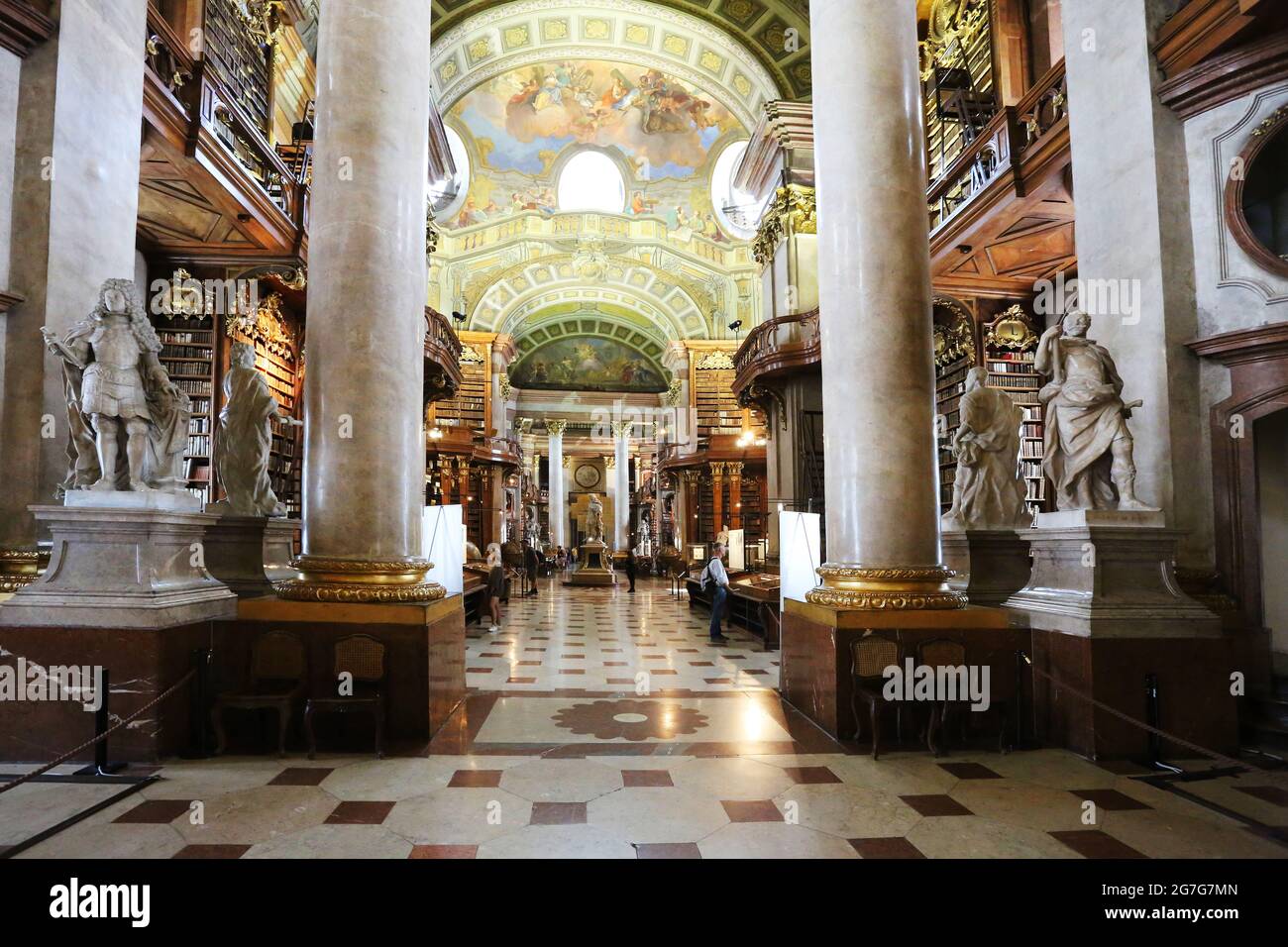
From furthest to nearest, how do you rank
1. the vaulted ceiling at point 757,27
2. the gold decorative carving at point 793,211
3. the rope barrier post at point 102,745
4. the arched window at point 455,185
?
the arched window at point 455,185
the vaulted ceiling at point 757,27
the gold decorative carving at point 793,211
the rope barrier post at point 102,745

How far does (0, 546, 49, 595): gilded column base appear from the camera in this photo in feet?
15.0

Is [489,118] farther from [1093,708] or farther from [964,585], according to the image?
[1093,708]

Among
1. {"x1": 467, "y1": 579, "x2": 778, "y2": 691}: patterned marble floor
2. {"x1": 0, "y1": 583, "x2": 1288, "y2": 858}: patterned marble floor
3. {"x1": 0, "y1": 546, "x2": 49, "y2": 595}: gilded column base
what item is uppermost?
{"x1": 0, "y1": 546, "x2": 49, "y2": 595}: gilded column base

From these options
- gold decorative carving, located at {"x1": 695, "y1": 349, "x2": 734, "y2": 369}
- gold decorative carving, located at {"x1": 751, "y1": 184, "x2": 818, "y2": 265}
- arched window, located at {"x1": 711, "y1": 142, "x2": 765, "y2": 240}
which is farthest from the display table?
arched window, located at {"x1": 711, "y1": 142, "x2": 765, "y2": 240}

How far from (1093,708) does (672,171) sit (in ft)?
73.0

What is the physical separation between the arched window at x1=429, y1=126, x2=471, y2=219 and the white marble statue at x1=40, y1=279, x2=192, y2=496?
1898 cm

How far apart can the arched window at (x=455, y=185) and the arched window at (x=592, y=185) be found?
310cm

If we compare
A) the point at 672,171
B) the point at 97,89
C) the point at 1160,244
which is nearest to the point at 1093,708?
the point at 1160,244

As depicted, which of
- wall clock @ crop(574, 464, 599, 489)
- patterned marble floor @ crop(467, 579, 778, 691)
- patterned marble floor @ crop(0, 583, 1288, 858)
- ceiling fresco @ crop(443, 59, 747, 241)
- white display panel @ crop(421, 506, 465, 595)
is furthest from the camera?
wall clock @ crop(574, 464, 599, 489)

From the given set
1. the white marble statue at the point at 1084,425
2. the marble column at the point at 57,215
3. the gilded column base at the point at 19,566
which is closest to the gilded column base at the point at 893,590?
the white marble statue at the point at 1084,425

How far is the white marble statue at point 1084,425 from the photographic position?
4.48 meters

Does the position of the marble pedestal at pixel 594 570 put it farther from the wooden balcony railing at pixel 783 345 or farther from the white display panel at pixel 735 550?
the wooden balcony railing at pixel 783 345

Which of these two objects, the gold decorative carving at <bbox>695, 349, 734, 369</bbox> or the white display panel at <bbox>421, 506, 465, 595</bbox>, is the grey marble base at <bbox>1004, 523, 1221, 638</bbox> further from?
the gold decorative carving at <bbox>695, 349, 734, 369</bbox>

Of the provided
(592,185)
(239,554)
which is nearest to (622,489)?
(592,185)
